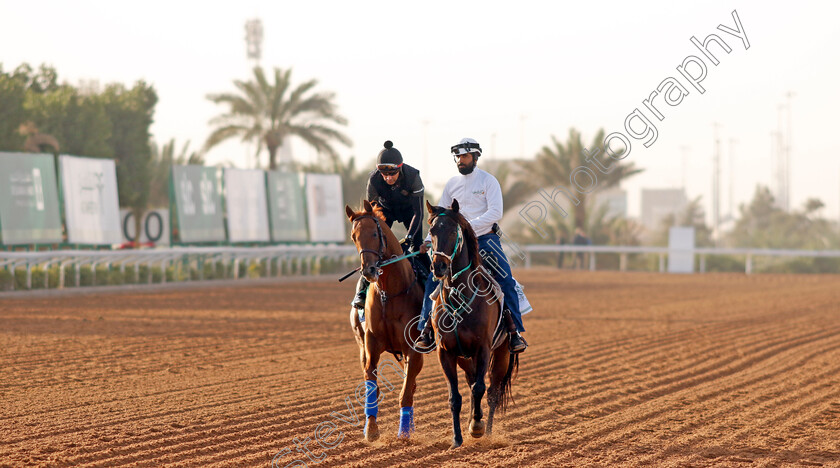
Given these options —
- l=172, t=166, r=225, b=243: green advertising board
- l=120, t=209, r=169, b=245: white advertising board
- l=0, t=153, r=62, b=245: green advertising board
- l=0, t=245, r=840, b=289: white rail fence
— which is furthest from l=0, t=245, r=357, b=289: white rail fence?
l=120, t=209, r=169, b=245: white advertising board

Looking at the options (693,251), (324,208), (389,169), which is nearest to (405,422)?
(389,169)

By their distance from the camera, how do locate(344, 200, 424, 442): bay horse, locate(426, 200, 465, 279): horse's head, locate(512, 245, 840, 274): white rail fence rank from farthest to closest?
1. locate(512, 245, 840, 274): white rail fence
2. locate(344, 200, 424, 442): bay horse
3. locate(426, 200, 465, 279): horse's head

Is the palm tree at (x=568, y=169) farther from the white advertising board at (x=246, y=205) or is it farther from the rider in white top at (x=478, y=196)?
the rider in white top at (x=478, y=196)

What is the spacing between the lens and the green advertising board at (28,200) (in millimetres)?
21938

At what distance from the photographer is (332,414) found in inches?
333

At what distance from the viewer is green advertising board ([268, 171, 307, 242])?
3253cm

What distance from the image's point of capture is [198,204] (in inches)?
1138

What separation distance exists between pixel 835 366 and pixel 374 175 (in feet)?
25.9

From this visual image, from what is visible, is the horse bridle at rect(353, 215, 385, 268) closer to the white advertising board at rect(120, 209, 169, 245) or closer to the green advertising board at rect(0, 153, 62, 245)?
the green advertising board at rect(0, 153, 62, 245)

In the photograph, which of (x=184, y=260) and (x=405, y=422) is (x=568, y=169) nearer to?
(x=184, y=260)

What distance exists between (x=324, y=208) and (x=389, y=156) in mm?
27704

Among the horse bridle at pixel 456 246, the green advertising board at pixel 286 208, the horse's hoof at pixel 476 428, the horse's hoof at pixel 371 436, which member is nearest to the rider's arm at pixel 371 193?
the horse bridle at pixel 456 246

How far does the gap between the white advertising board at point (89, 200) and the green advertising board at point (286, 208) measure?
7.77m

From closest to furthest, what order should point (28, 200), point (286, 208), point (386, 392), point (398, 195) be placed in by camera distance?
point (398, 195), point (386, 392), point (28, 200), point (286, 208)
